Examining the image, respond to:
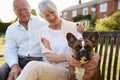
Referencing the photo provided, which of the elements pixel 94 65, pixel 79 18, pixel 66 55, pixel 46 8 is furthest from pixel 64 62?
pixel 79 18

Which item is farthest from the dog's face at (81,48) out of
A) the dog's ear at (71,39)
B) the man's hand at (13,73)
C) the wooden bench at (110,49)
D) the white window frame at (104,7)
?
the white window frame at (104,7)

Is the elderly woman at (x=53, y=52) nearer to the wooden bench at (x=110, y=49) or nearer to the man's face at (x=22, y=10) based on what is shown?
the man's face at (x=22, y=10)

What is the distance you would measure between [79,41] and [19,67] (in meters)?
1.27

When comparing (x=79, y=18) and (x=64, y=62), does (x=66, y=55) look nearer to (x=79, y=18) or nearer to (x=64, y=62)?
(x=64, y=62)

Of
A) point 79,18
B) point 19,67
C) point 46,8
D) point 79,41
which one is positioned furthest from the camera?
point 79,18

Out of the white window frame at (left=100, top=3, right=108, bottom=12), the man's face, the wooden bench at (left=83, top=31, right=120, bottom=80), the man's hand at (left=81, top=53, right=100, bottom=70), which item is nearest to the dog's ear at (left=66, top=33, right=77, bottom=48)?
the man's hand at (left=81, top=53, right=100, bottom=70)

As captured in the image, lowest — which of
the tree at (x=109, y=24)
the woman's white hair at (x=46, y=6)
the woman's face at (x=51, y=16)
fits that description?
the tree at (x=109, y=24)

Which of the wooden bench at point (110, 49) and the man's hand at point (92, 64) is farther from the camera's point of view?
the wooden bench at point (110, 49)

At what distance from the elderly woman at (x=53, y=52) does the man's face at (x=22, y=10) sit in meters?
0.53

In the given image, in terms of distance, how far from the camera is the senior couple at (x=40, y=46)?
4.84m

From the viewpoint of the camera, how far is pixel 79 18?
60781 mm

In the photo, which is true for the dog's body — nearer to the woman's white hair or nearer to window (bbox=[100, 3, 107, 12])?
the woman's white hair

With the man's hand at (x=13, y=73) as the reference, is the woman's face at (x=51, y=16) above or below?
above

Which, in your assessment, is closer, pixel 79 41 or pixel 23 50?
pixel 79 41
